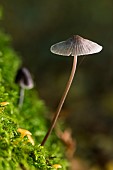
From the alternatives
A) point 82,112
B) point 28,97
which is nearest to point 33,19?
point 82,112

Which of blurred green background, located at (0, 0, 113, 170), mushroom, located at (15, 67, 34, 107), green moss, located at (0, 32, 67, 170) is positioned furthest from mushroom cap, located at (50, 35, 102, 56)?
blurred green background, located at (0, 0, 113, 170)

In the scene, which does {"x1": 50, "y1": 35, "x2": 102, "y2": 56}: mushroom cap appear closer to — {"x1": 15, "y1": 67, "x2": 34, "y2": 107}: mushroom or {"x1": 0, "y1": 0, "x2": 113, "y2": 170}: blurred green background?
{"x1": 15, "y1": 67, "x2": 34, "y2": 107}: mushroom

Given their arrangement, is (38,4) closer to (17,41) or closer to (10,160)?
(17,41)

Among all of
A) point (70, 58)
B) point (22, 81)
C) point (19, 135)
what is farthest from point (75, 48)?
Result: point (70, 58)

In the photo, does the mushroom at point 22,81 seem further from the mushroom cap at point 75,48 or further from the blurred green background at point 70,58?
the blurred green background at point 70,58

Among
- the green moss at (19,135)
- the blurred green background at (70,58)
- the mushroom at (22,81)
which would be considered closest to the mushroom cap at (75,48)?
the green moss at (19,135)
